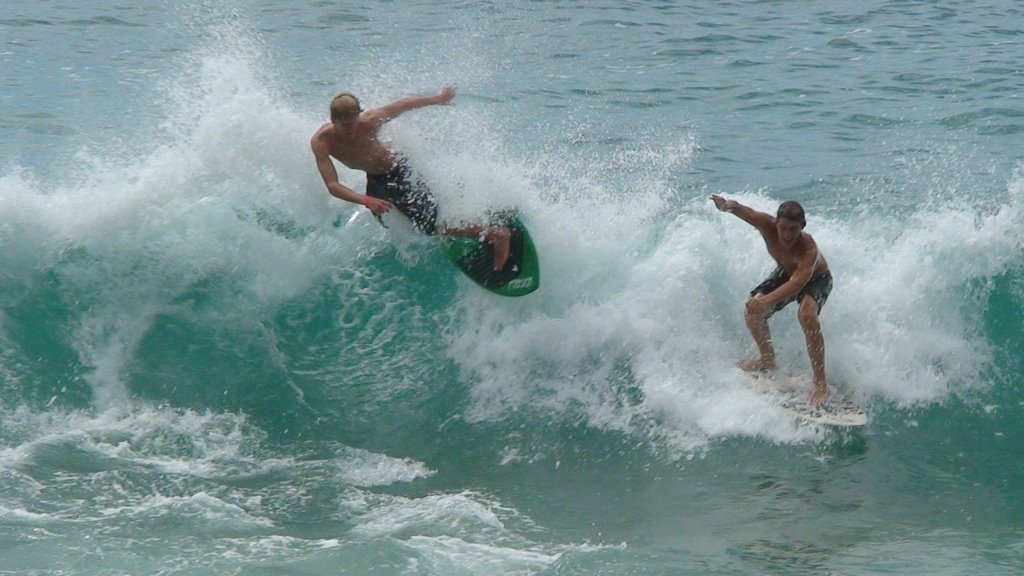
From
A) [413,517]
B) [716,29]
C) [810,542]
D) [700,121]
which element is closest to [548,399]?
[413,517]

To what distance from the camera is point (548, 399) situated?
28.1 feet

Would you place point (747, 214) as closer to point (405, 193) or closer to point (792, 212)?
point (792, 212)

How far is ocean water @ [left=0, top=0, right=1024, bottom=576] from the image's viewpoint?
6.74 m

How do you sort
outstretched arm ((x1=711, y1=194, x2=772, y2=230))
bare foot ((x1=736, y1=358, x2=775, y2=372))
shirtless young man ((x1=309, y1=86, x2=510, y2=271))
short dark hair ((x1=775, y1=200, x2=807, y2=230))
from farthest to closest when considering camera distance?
1. bare foot ((x1=736, y1=358, x2=775, y2=372))
2. shirtless young man ((x1=309, y1=86, x2=510, y2=271))
3. outstretched arm ((x1=711, y1=194, x2=772, y2=230))
4. short dark hair ((x1=775, y1=200, x2=807, y2=230))

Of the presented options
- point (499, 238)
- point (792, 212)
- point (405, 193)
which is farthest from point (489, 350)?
point (792, 212)

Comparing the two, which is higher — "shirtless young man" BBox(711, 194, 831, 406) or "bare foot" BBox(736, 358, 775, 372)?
"shirtless young man" BBox(711, 194, 831, 406)

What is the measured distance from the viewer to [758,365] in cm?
852

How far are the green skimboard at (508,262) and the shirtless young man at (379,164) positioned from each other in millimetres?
52

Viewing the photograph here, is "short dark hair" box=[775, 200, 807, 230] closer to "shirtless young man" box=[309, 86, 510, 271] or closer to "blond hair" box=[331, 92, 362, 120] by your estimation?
"shirtless young man" box=[309, 86, 510, 271]

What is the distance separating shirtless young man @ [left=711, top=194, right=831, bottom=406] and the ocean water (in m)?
0.43

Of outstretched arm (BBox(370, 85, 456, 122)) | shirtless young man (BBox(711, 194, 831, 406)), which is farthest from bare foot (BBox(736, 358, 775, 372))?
outstretched arm (BBox(370, 85, 456, 122))

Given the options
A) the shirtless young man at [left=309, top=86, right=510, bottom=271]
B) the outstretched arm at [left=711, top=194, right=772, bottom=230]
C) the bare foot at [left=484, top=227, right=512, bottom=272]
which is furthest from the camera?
the bare foot at [left=484, top=227, right=512, bottom=272]

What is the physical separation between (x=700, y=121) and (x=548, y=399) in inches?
233

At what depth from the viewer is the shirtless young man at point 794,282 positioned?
8078 millimetres
